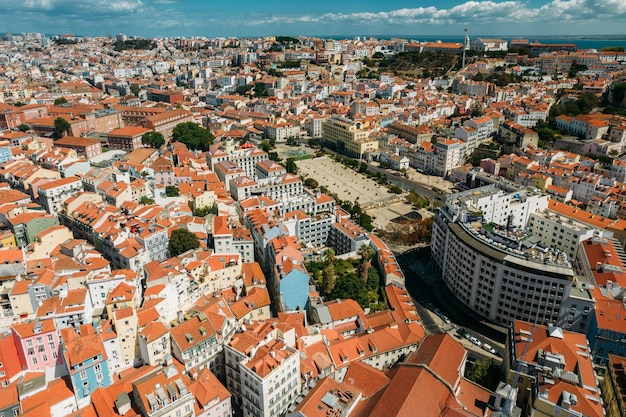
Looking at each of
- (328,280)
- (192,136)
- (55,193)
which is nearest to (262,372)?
(328,280)

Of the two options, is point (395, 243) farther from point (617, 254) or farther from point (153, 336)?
point (153, 336)

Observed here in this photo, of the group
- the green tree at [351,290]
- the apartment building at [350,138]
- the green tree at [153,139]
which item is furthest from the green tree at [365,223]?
the green tree at [153,139]

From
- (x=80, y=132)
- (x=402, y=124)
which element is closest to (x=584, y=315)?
(x=402, y=124)

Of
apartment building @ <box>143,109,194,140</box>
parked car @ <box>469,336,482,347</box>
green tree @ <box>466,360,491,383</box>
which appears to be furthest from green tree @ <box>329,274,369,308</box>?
apartment building @ <box>143,109,194,140</box>

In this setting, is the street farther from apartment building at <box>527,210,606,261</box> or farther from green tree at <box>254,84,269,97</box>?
green tree at <box>254,84,269,97</box>

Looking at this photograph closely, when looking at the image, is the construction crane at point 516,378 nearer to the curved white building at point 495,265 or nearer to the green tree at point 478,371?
the green tree at point 478,371

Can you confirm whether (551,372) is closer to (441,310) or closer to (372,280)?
(441,310)
